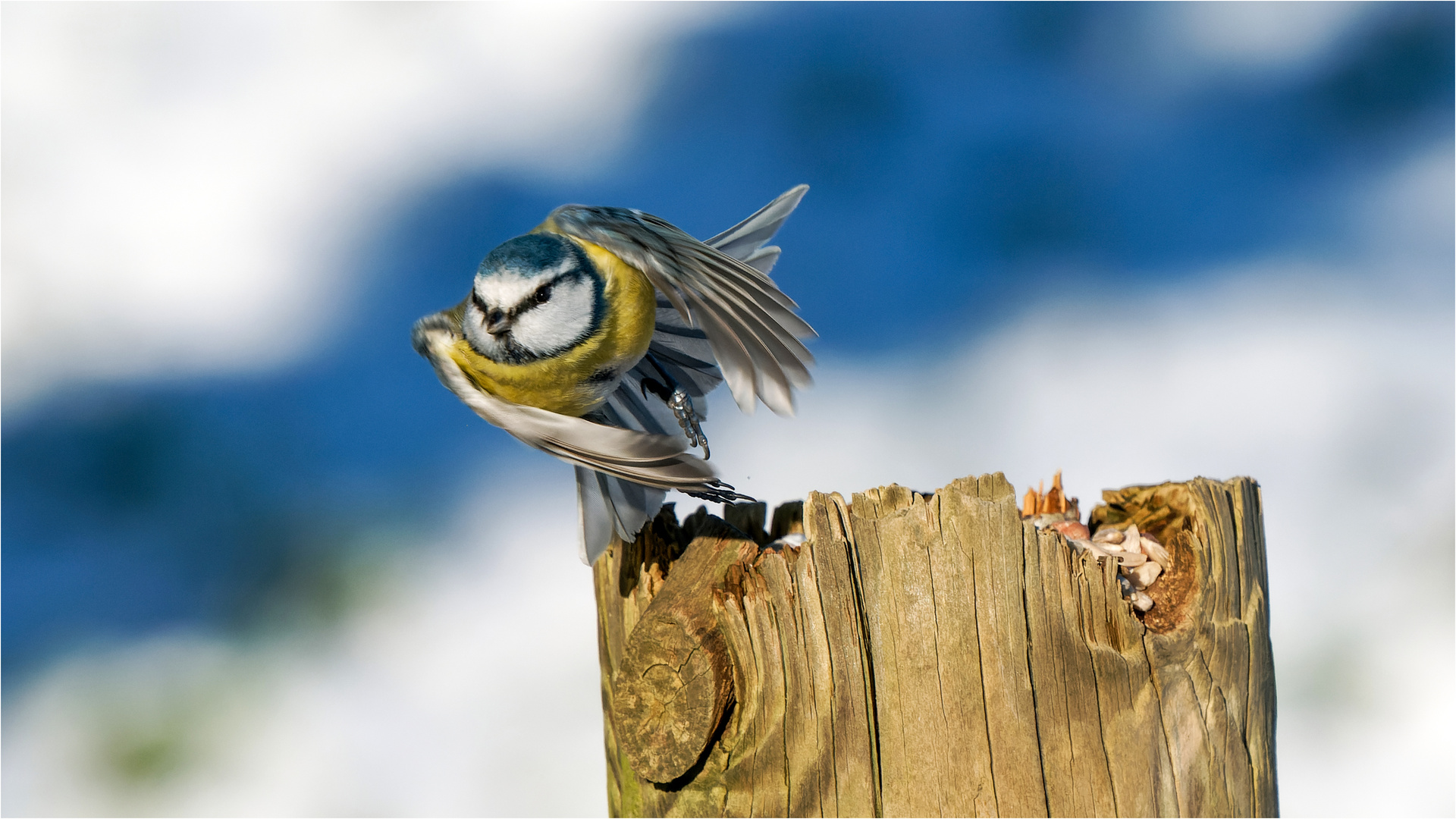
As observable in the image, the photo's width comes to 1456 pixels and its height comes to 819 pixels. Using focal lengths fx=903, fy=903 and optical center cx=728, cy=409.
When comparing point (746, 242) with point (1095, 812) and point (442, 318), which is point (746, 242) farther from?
point (1095, 812)

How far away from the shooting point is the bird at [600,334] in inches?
37.0

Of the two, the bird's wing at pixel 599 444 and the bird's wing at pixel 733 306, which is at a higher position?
the bird's wing at pixel 733 306

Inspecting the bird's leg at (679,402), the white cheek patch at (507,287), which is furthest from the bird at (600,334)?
the bird's leg at (679,402)

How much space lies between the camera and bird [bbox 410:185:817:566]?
3.08ft

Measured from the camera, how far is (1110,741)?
0.87m

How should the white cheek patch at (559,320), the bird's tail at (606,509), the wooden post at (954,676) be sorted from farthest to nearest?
1. the bird's tail at (606,509)
2. the white cheek patch at (559,320)
3. the wooden post at (954,676)

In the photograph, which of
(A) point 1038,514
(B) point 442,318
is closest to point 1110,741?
(A) point 1038,514

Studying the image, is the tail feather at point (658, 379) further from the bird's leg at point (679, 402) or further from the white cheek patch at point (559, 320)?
the white cheek patch at point (559, 320)

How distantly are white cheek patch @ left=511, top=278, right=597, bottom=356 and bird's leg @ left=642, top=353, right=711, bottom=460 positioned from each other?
22 centimetres

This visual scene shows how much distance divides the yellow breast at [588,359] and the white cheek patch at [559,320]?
14 millimetres

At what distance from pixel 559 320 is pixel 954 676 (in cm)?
55

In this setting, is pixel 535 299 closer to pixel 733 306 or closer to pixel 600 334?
pixel 600 334

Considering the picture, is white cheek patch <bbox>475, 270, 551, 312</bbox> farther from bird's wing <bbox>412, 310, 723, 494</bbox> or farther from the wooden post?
the wooden post

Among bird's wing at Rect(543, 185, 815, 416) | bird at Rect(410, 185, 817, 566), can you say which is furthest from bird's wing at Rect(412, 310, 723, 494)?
bird's wing at Rect(543, 185, 815, 416)
